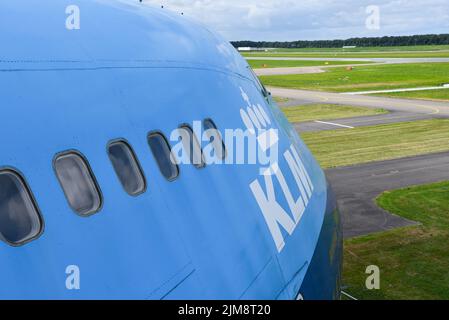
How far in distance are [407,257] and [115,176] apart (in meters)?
15.7

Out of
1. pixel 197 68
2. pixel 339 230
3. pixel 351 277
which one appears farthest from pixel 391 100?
pixel 197 68

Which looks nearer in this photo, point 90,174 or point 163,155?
point 90,174

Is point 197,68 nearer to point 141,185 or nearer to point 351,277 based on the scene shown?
point 141,185

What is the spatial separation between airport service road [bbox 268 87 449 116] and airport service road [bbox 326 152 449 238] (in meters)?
22.9

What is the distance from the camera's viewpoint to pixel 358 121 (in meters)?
51.4

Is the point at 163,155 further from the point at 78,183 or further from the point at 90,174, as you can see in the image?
the point at 78,183

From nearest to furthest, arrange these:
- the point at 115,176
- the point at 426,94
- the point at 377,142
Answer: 1. the point at 115,176
2. the point at 377,142
3. the point at 426,94

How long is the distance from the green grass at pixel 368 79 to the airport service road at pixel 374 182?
50016mm

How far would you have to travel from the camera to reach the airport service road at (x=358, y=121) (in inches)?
Answer: 1923

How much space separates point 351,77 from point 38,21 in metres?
100

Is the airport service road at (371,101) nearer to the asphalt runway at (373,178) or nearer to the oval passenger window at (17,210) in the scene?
the asphalt runway at (373,178)

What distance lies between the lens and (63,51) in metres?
5.67

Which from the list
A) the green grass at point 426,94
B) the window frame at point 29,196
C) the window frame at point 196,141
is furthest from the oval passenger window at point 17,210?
the green grass at point 426,94

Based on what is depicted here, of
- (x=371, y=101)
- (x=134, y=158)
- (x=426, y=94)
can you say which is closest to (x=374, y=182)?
(x=134, y=158)
